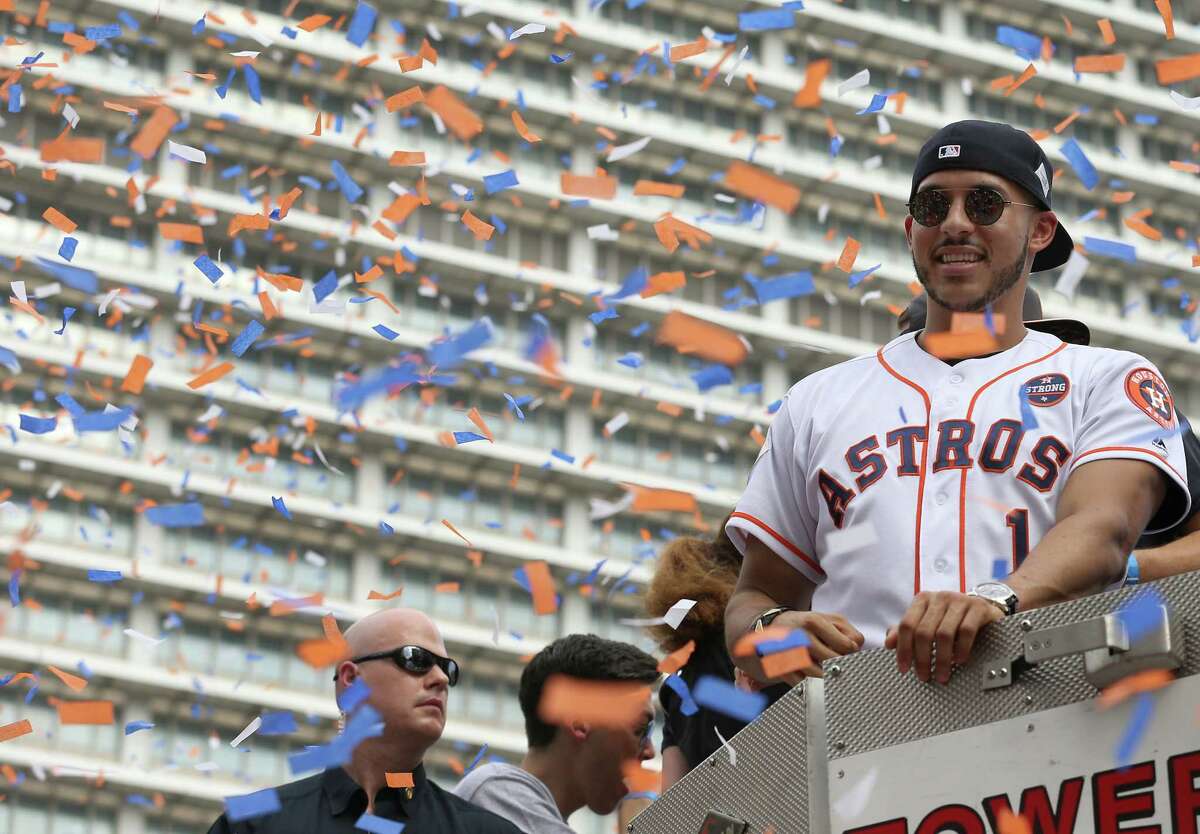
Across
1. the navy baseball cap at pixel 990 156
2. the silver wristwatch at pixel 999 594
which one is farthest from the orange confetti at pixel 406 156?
the silver wristwatch at pixel 999 594

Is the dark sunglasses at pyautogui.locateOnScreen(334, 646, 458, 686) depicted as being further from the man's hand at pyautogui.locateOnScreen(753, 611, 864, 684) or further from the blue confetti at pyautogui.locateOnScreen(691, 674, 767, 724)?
the man's hand at pyautogui.locateOnScreen(753, 611, 864, 684)

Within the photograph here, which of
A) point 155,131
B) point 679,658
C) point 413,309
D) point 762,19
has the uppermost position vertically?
point 155,131

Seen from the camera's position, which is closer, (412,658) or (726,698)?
(726,698)

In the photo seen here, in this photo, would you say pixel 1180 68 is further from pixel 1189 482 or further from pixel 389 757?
pixel 1189 482

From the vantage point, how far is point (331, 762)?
529 cm

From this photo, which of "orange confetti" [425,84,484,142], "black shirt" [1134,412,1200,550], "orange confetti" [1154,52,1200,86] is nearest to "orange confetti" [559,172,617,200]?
"orange confetti" [425,84,484,142]

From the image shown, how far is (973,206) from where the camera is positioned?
12.6ft

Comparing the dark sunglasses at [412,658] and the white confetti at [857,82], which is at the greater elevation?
the white confetti at [857,82]

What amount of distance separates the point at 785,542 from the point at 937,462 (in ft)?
1.12

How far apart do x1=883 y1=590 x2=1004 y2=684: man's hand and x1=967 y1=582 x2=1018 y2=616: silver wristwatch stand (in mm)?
90

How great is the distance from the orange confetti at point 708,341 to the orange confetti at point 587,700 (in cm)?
3718

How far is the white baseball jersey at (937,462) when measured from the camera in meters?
3.56

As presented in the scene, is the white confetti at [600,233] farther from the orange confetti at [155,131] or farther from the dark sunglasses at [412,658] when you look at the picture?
the orange confetti at [155,131]

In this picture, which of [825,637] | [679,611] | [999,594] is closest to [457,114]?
[679,611]
